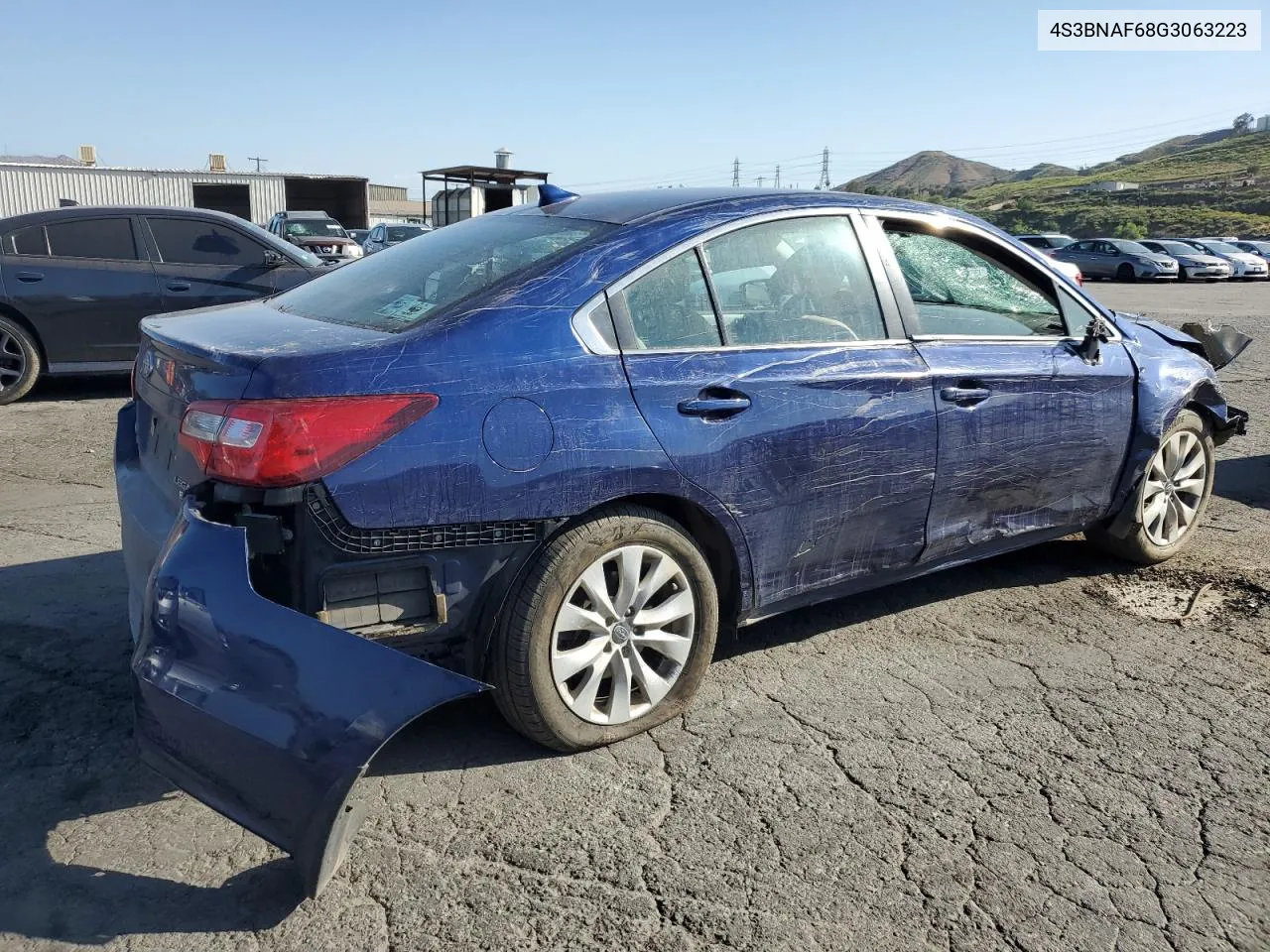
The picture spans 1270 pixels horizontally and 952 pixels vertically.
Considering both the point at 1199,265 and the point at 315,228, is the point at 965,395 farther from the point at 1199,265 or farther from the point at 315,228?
the point at 1199,265

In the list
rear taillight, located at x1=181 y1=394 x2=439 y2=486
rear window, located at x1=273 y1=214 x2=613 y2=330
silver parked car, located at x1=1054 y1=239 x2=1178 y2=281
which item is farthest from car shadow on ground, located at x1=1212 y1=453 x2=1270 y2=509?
silver parked car, located at x1=1054 y1=239 x2=1178 y2=281

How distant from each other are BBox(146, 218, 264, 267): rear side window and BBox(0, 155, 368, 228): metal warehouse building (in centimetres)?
2932

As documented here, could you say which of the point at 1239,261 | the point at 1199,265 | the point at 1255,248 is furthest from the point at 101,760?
the point at 1255,248

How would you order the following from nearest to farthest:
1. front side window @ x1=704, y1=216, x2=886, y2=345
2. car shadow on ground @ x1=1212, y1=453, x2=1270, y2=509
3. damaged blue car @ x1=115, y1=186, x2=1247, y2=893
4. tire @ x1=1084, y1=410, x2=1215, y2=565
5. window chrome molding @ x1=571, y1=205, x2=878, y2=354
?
damaged blue car @ x1=115, y1=186, x2=1247, y2=893 → window chrome molding @ x1=571, y1=205, x2=878, y2=354 → front side window @ x1=704, y1=216, x2=886, y2=345 → tire @ x1=1084, y1=410, x2=1215, y2=565 → car shadow on ground @ x1=1212, y1=453, x2=1270, y2=509

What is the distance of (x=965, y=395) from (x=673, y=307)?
47.7 inches

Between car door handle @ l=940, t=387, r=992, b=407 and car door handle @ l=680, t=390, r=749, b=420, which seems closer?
car door handle @ l=680, t=390, r=749, b=420

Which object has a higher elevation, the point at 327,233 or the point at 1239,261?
the point at 327,233

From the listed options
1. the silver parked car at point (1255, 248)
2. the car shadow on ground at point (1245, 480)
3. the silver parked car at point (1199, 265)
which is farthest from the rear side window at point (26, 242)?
the silver parked car at point (1255, 248)

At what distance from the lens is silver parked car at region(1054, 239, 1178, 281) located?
32906 mm

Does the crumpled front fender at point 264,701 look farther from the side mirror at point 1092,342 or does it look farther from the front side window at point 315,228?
the front side window at point 315,228

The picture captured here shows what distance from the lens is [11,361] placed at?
28.1 ft

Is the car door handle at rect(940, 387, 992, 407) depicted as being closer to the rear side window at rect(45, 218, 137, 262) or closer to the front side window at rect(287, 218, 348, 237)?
the rear side window at rect(45, 218, 137, 262)

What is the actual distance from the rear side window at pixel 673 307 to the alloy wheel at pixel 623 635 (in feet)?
2.11

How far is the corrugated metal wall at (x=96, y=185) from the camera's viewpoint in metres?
35.6
